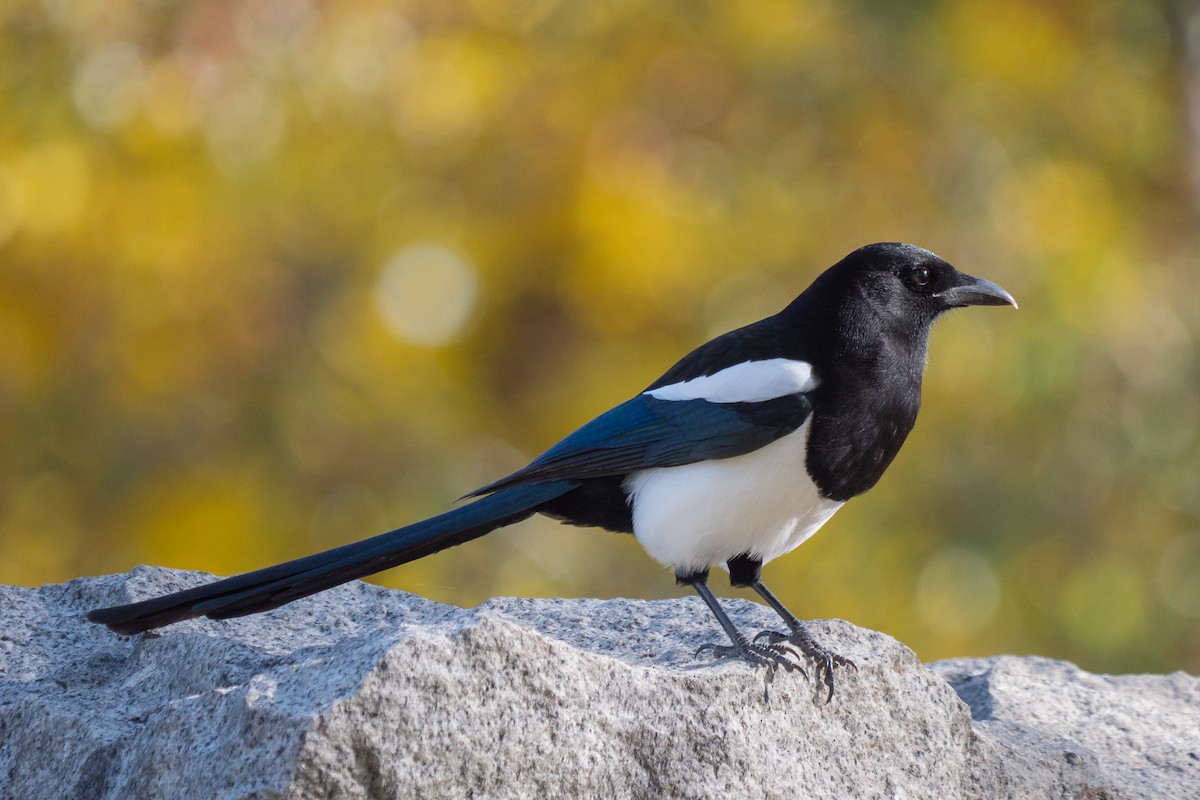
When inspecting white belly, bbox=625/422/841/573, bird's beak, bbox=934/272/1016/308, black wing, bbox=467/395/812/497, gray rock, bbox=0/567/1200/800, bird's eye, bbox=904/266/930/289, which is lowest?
gray rock, bbox=0/567/1200/800

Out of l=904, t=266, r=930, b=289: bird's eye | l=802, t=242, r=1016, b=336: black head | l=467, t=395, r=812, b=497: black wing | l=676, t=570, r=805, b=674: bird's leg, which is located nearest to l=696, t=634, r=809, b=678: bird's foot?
l=676, t=570, r=805, b=674: bird's leg

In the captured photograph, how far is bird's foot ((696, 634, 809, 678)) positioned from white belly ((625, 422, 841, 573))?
0.28 m

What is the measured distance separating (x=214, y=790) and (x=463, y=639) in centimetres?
37

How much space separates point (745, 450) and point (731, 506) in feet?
0.36

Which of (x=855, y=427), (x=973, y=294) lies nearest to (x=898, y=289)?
(x=973, y=294)

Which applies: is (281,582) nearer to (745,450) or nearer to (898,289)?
(745,450)

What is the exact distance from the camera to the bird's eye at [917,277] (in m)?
2.94

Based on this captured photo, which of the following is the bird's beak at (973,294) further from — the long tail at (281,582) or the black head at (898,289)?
the long tail at (281,582)

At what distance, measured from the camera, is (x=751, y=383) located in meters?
2.71

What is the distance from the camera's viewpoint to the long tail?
2375 mm

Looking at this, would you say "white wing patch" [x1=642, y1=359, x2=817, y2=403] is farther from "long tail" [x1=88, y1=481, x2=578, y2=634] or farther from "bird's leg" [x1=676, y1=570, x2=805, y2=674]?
"long tail" [x1=88, y1=481, x2=578, y2=634]

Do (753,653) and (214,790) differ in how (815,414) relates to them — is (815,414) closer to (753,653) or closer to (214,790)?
(753,653)

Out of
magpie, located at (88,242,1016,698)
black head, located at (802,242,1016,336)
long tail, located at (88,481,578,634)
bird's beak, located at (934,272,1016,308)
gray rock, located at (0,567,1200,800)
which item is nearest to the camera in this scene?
gray rock, located at (0,567,1200,800)

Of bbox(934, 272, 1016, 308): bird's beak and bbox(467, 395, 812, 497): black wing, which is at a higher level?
bbox(934, 272, 1016, 308): bird's beak
